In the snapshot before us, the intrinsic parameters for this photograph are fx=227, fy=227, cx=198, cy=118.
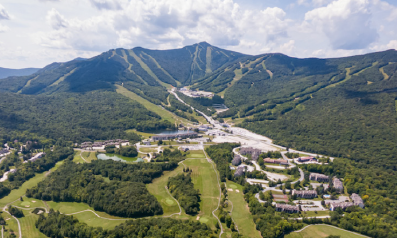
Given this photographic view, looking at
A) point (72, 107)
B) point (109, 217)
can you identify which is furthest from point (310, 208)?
point (72, 107)

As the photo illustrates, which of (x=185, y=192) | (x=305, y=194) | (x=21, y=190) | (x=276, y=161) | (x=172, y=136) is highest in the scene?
(x=172, y=136)

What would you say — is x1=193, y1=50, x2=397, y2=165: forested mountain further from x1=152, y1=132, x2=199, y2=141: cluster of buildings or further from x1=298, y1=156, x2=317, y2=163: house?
x1=152, y1=132, x2=199, y2=141: cluster of buildings

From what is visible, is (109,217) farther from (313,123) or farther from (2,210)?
(313,123)

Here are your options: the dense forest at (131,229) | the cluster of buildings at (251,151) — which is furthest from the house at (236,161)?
the dense forest at (131,229)

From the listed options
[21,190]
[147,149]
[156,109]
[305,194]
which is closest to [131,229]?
[21,190]

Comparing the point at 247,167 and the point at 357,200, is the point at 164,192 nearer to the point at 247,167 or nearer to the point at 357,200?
the point at 247,167

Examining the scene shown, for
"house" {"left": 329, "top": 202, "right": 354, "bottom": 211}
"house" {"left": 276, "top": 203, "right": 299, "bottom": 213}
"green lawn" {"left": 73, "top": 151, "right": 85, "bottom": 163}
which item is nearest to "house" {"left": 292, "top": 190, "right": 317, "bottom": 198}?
"house" {"left": 329, "top": 202, "right": 354, "bottom": 211}

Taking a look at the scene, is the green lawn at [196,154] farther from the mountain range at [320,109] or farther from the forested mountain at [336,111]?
the mountain range at [320,109]
